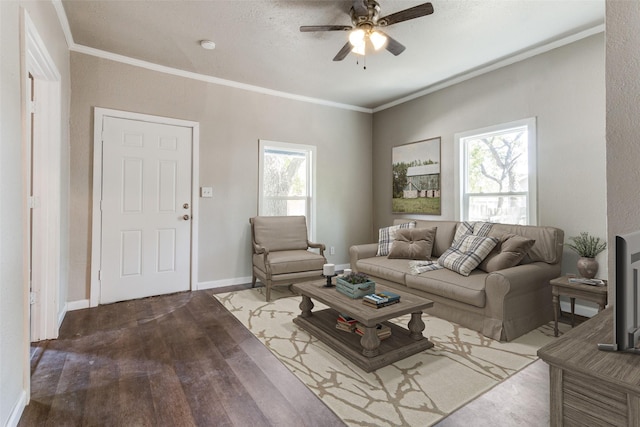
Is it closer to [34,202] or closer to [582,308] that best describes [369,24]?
[34,202]

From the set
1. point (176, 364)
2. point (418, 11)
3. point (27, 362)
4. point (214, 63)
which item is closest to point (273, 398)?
point (176, 364)

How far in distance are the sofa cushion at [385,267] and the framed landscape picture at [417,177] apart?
48.9 inches

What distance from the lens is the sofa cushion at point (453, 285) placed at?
2.63 metres

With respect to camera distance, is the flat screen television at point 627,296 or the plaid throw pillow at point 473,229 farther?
the plaid throw pillow at point 473,229

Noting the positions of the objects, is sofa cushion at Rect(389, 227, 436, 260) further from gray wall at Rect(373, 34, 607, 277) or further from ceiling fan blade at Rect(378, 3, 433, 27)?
ceiling fan blade at Rect(378, 3, 433, 27)

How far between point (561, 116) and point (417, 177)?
6.11ft

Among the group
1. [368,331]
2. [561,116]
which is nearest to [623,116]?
[368,331]

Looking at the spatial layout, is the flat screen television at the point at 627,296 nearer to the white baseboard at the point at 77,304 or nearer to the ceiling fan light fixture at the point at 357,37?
the ceiling fan light fixture at the point at 357,37

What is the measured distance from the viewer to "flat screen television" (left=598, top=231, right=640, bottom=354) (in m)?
0.89

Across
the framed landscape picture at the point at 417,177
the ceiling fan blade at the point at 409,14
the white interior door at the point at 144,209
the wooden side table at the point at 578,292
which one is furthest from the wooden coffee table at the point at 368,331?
the framed landscape picture at the point at 417,177

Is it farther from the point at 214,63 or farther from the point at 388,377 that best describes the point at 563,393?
the point at 214,63

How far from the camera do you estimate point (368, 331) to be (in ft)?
7.03

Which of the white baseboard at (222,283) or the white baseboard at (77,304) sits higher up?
the white baseboard at (222,283)

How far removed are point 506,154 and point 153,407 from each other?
405cm
